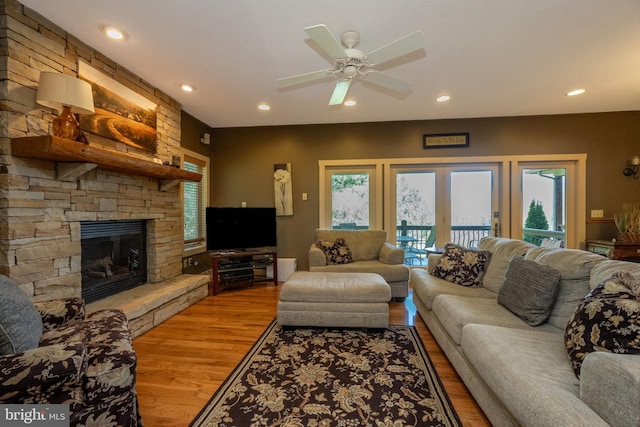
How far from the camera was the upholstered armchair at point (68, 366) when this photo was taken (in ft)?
3.45

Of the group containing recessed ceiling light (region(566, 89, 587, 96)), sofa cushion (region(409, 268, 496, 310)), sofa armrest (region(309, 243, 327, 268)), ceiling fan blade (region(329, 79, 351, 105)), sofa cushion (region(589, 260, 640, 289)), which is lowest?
sofa cushion (region(409, 268, 496, 310))

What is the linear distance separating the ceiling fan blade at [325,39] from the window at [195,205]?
116 inches

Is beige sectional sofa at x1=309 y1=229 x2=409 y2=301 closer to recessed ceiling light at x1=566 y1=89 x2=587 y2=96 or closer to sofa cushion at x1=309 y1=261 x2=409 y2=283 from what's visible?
sofa cushion at x1=309 y1=261 x2=409 y2=283

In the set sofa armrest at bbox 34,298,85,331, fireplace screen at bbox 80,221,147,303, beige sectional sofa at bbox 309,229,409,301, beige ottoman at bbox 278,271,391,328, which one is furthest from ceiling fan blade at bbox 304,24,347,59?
fireplace screen at bbox 80,221,147,303

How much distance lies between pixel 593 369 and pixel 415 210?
3618 millimetres

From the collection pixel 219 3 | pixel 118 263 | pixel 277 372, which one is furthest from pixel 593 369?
pixel 118 263

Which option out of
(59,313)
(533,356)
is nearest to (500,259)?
(533,356)

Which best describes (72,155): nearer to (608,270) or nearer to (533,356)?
(533,356)

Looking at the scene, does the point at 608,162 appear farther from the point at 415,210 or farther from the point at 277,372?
the point at 277,372

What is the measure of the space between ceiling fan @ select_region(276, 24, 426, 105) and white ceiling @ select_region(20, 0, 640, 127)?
0.28m

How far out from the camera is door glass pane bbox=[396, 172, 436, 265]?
4.44m

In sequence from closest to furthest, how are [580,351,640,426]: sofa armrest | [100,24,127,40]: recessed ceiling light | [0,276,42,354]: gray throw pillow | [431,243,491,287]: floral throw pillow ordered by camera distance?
[580,351,640,426]: sofa armrest, [0,276,42,354]: gray throw pillow, [100,24,127,40]: recessed ceiling light, [431,243,491,287]: floral throw pillow

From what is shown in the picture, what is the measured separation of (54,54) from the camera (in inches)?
81.4

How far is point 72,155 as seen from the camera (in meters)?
1.90
